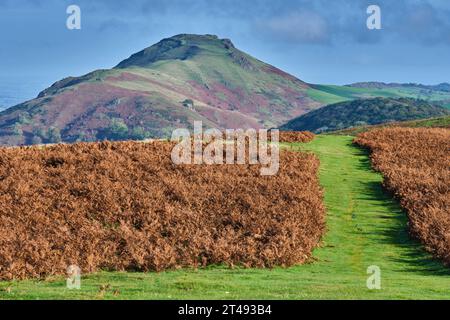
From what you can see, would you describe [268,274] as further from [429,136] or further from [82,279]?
[429,136]

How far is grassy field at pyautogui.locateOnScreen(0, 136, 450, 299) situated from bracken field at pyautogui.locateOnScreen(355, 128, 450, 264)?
620mm

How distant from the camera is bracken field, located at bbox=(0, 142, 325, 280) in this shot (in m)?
20.8

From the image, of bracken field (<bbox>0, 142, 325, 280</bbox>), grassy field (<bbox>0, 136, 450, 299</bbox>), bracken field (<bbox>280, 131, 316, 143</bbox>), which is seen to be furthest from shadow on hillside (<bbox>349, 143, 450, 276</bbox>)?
bracken field (<bbox>280, 131, 316, 143</bbox>)

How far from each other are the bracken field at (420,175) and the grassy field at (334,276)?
2.03 ft

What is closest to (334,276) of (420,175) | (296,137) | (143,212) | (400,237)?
(400,237)

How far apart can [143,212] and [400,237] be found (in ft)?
33.9

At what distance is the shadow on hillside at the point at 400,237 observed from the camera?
20.7m

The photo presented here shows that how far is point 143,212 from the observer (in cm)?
2494

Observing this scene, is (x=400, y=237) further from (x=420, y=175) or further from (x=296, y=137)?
(x=296, y=137)

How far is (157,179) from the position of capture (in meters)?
28.7

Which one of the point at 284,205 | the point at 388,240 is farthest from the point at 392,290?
the point at 284,205

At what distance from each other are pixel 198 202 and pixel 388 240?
797 cm

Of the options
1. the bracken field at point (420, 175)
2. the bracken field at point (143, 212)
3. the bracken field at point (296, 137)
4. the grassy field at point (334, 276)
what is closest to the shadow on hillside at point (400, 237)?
the grassy field at point (334, 276)
